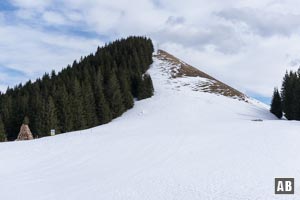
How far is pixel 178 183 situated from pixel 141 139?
1478cm

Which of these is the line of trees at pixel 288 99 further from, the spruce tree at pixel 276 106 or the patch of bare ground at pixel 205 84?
the patch of bare ground at pixel 205 84

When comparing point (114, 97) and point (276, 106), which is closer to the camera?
point (114, 97)

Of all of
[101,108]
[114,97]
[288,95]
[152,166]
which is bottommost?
[152,166]

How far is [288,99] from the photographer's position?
262ft

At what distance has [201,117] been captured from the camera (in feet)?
230

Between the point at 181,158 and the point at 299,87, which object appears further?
the point at 299,87

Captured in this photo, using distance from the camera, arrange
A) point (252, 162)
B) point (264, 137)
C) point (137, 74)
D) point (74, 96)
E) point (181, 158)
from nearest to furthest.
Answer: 1. point (252, 162)
2. point (181, 158)
3. point (264, 137)
4. point (74, 96)
5. point (137, 74)

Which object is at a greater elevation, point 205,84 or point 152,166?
point 205,84

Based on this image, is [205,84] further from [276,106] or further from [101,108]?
[101,108]

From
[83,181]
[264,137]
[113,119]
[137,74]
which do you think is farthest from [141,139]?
[137,74]

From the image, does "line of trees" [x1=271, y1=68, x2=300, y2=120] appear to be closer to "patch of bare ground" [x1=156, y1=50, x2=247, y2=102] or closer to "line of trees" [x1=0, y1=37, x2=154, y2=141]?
"patch of bare ground" [x1=156, y1=50, x2=247, y2=102]

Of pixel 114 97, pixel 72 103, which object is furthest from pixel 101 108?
pixel 72 103

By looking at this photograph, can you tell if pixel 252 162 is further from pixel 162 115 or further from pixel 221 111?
pixel 221 111

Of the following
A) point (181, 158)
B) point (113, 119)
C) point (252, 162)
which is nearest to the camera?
point (252, 162)
